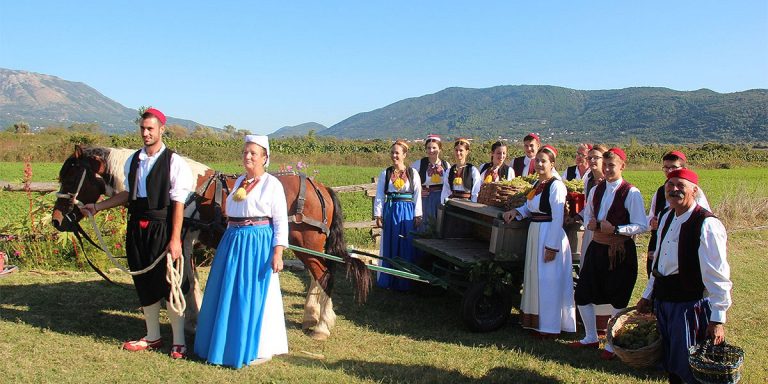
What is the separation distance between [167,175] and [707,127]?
165 metres

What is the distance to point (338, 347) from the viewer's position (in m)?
5.52

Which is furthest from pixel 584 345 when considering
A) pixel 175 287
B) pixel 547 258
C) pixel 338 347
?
pixel 175 287

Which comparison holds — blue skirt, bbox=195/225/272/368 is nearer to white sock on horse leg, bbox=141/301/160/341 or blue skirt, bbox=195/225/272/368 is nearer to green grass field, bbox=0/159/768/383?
green grass field, bbox=0/159/768/383

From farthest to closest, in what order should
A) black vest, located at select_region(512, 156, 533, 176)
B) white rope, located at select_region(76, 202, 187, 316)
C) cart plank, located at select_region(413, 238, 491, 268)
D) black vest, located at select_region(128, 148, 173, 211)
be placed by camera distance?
black vest, located at select_region(512, 156, 533, 176)
cart plank, located at select_region(413, 238, 491, 268)
white rope, located at select_region(76, 202, 187, 316)
black vest, located at select_region(128, 148, 173, 211)

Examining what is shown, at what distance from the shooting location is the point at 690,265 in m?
3.72

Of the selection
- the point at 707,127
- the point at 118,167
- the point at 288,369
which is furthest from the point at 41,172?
the point at 707,127

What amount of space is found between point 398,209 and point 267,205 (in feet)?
9.79

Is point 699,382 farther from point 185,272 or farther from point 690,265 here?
point 185,272

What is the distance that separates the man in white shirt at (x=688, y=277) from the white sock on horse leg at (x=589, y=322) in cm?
154

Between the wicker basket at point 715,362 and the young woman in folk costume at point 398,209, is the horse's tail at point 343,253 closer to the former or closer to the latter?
the young woman in folk costume at point 398,209

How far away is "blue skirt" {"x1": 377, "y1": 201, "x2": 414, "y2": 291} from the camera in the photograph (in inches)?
295

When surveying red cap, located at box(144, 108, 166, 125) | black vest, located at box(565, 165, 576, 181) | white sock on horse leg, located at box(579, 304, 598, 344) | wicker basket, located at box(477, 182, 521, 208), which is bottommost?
white sock on horse leg, located at box(579, 304, 598, 344)

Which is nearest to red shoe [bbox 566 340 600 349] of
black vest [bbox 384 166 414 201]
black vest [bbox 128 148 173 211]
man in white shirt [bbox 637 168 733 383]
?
man in white shirt [bbox 637 168 733 383]

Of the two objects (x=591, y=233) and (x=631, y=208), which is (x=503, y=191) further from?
(x=631, y=208)
